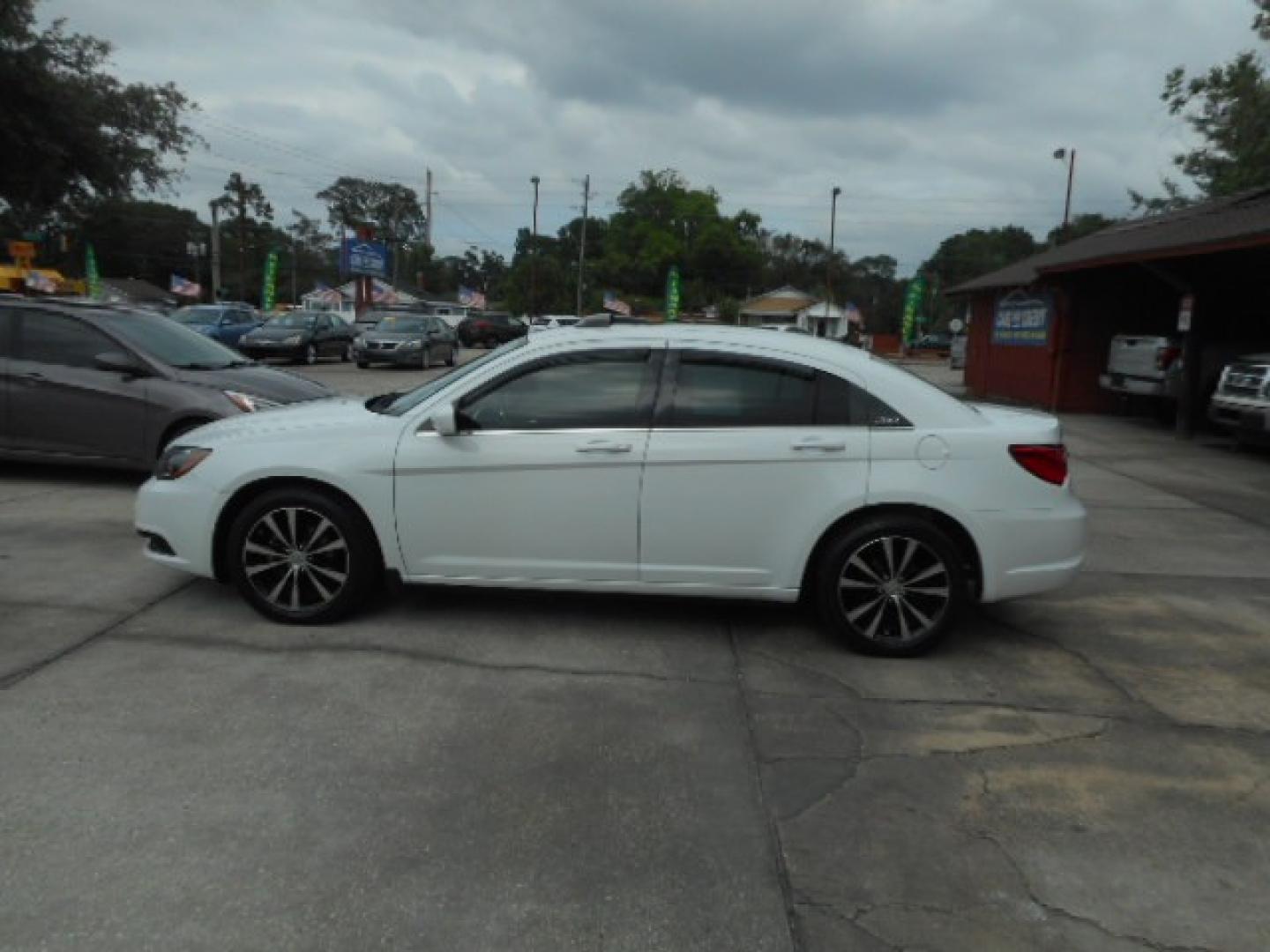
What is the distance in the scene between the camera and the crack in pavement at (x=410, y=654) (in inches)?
175

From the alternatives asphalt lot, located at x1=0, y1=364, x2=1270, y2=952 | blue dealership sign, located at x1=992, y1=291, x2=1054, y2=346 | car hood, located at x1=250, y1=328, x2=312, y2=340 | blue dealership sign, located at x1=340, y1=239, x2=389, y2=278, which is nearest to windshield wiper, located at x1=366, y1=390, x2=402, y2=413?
asphalt lot, located at x1=0, y1=364, x2=1270, y2=952

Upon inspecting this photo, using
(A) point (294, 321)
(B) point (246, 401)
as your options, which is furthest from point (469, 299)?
(B) point (246, 401)

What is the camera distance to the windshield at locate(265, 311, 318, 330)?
87.3 feet

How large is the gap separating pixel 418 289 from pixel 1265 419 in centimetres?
9903

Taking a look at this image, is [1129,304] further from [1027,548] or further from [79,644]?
[79,644]

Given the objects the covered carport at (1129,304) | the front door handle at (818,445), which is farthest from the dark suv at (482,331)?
the front door handle at (818,445)

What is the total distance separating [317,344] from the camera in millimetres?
27719

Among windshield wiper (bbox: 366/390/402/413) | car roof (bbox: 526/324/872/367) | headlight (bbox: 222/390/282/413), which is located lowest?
headlight (bbox: 222/390/282/413)

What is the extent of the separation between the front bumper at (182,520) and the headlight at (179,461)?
0.12ft

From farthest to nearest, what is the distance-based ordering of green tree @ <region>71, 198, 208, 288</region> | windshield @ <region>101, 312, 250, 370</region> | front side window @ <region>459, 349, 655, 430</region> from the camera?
green tree @ <region>71, 198, 208, 288</region>
windshield @ <region>101, 312, 250, 370</region>
front side window @ <region>459, 349, 655, 430</region>

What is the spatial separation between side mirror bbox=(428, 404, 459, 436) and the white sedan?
2 cm

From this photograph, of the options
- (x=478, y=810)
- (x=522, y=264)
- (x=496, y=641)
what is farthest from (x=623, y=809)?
(x=522, y=264)

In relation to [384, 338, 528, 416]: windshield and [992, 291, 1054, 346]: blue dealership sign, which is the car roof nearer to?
[384, 338, 528, 416]: windshield

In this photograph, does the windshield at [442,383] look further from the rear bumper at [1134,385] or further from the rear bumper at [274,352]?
the rear bumper at [274,352]
